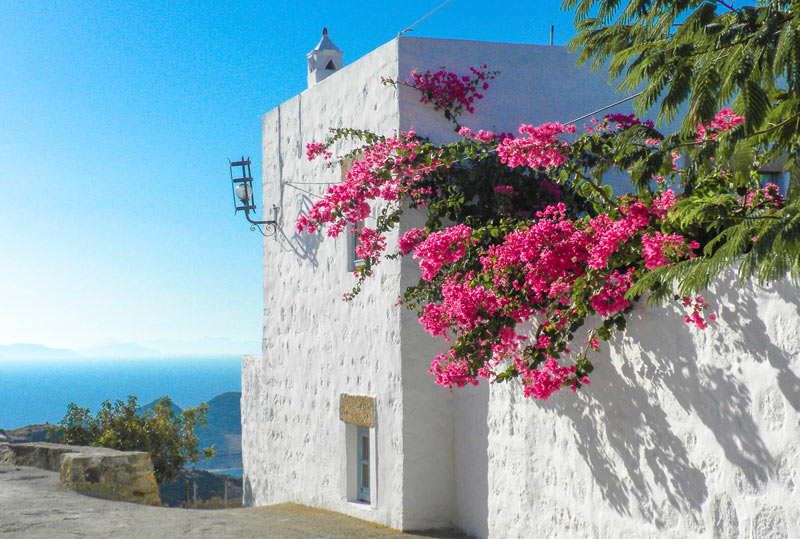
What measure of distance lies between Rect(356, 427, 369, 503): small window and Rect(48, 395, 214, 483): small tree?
22.7ft

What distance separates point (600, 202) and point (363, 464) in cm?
450

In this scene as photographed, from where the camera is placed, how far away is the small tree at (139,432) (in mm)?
15594

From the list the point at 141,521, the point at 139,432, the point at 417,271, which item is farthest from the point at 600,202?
the point at 139,432

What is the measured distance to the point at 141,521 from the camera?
861 cm

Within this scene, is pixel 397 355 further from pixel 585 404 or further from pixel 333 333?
pixel 585 404

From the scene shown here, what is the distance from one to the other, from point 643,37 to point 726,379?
2157 millimetres

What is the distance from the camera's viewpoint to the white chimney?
11516 mm

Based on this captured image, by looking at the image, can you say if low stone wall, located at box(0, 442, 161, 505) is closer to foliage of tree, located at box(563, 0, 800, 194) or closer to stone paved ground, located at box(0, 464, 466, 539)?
stone paved ground, located at box(0, 464, 466, 539)

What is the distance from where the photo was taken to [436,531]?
8.50m

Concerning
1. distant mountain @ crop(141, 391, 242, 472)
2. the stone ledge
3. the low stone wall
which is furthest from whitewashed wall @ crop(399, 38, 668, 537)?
distant mountain @ crop(141, 391, 242, 472)

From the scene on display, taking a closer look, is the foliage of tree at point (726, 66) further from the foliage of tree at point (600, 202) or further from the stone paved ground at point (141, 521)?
the stone paved ground at point (141, 521)

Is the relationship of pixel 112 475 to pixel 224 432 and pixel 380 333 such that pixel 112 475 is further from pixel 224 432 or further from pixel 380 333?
pixel 224 432

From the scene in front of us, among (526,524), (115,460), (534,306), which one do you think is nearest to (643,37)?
(534,306)

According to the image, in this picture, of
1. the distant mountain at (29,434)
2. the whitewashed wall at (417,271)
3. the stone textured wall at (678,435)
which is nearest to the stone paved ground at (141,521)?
the whitewashed wall at (417,271)
